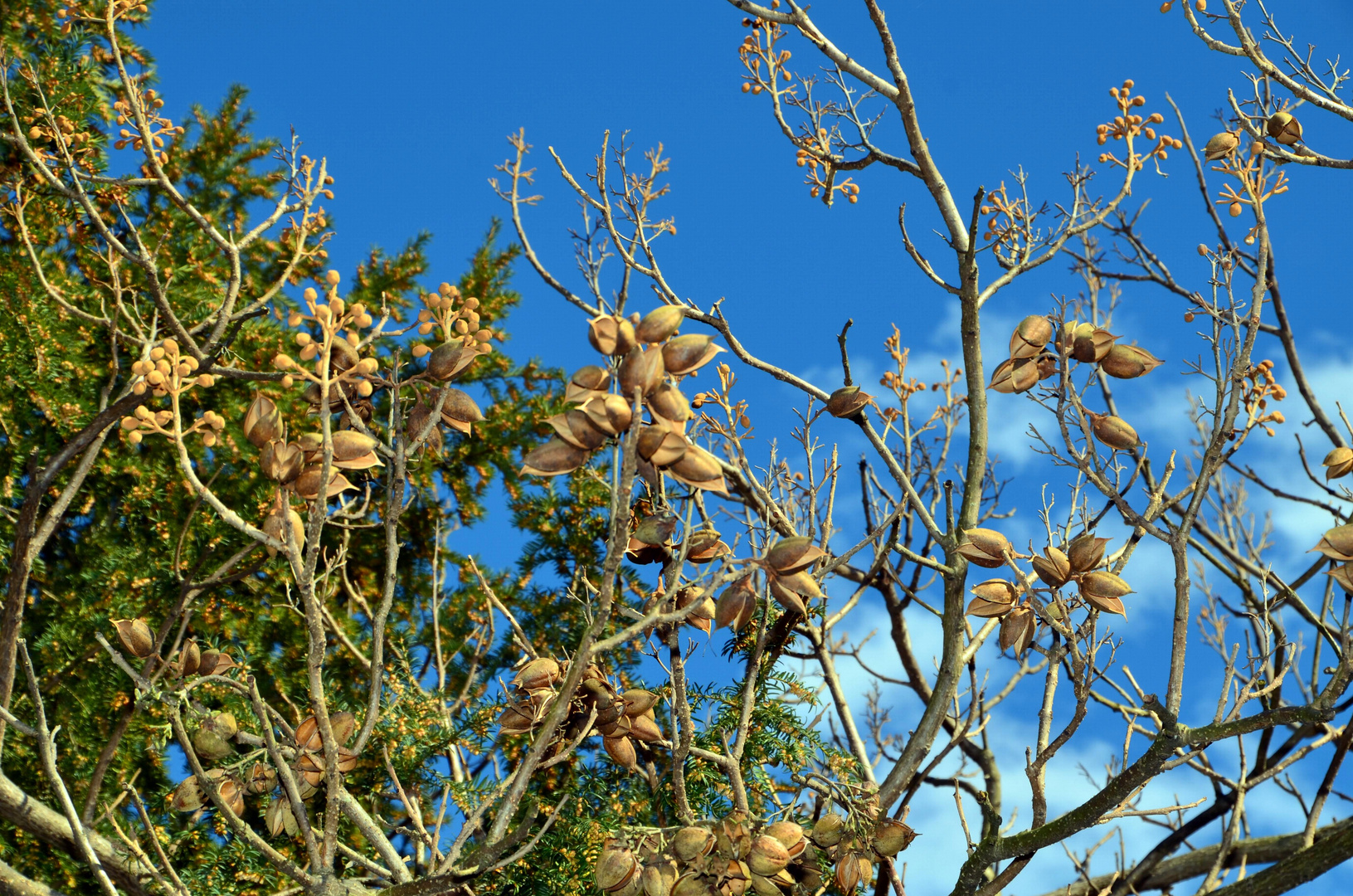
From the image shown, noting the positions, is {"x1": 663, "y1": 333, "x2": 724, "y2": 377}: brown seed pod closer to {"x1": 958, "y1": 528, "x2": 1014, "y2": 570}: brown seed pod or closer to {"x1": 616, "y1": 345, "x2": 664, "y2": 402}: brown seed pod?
{"x1": 616, "y1": 345, "x2": 664, "y2": 402}: brown seed pod

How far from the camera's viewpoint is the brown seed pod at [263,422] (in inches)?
69.1

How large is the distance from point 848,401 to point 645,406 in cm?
95

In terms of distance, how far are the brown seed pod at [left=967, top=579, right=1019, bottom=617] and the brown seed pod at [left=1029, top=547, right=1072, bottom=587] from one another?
0.08 metres

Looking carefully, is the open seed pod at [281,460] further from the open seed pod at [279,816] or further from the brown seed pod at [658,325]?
the open seed pod at [279,816]

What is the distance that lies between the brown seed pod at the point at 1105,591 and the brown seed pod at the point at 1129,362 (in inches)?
16.4

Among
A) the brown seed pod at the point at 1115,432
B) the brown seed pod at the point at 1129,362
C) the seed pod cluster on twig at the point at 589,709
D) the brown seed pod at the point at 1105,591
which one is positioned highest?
the brown seed pod at the point at 1129,362

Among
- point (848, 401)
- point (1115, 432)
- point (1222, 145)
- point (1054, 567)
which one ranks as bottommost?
point (1054, 567)

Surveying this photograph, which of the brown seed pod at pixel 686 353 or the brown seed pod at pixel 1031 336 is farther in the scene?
the brown seed pod at pixel 1031 336

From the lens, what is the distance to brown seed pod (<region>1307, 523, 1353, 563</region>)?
197cm

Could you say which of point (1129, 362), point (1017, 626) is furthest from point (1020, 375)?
point (1017, 626)

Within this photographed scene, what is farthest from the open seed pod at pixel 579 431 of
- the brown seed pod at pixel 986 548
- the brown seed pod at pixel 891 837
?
the brown seed pod at pixel 891 837

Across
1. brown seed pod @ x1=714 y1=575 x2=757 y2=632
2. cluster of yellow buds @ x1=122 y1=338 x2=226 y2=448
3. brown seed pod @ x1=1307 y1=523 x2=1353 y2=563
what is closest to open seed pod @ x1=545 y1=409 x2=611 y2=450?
brown seed pod @ x1=714 y1=575 x2=757 y2=632

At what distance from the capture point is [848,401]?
244cm

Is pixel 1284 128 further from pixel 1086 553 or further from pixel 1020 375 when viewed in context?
pixel 1086 553
